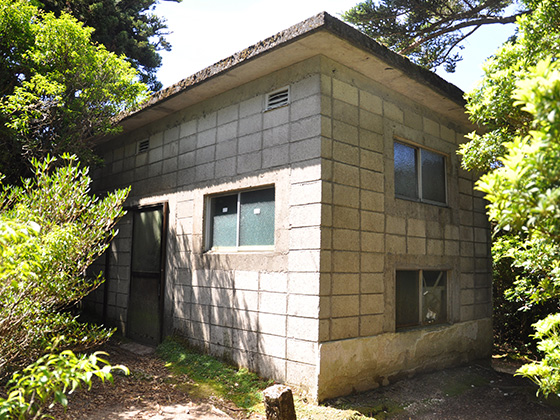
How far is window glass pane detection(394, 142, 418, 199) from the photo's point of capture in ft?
22.9

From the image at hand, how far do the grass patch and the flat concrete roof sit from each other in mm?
4231

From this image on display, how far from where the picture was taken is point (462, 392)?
20.9 ft

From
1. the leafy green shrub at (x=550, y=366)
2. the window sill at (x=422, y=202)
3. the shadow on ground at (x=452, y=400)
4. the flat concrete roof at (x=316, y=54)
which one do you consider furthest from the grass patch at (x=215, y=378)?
the flat concrete roof at (x=316, y=54)

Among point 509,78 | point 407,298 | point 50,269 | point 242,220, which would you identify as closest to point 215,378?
point 242,220

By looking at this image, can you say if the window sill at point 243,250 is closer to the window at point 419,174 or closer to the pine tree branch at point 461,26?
the window at point 419,174

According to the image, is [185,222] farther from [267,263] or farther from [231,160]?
[267,263]

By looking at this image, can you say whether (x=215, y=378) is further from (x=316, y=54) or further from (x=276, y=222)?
(x=316, y=54)

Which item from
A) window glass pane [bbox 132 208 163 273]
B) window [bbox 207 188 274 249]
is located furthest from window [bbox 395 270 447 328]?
window glass pane [bbox 132 208 163 273]

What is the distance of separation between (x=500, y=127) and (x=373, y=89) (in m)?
2.10

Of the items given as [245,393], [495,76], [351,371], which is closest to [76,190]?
[245,393]

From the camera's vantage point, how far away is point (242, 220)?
669 cm

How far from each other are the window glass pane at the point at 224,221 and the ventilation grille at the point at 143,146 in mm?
2479

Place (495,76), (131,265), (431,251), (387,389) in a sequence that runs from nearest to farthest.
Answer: (495,76) < (387,389) < (431,251) < (131,265)

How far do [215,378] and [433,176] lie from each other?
490 centimetres
